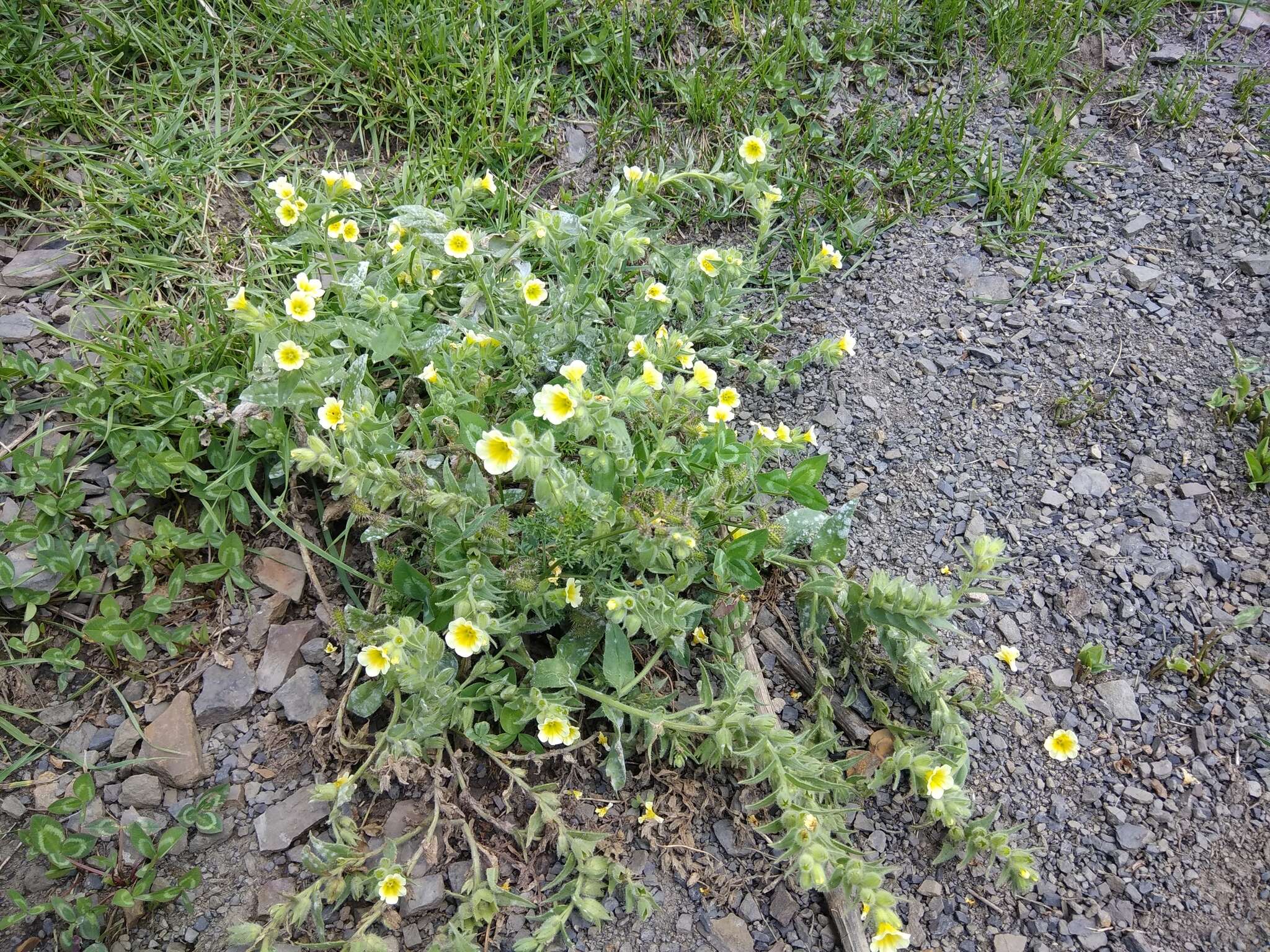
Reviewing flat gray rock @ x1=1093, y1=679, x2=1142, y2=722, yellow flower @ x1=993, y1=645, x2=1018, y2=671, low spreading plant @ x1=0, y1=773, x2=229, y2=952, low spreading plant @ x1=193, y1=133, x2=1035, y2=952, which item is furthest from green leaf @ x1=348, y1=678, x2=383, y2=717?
flat gray rock @ x1=1093, y1=679, x2=1142, y2=722

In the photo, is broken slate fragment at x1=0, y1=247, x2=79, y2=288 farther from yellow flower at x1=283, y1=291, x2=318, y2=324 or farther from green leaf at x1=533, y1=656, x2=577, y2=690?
green leaf at x1=533, y1=656, x2=577, y2=690

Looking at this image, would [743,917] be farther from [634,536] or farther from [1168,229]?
[1168,229]

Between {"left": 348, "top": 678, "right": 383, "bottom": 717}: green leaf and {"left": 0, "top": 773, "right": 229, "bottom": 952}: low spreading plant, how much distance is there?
0.38m

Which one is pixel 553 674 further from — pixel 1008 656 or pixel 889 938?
pixel 1008 656

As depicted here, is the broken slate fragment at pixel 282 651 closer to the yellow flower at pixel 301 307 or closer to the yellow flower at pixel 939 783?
the yellow flower at pixel 301 307

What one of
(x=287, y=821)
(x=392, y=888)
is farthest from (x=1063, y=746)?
(x=287, y=821)

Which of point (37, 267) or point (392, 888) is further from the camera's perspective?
point (37, 267)

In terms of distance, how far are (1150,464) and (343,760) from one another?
263cm

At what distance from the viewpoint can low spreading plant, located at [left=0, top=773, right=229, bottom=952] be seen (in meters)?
2.00

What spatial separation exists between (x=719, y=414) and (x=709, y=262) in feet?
2.02

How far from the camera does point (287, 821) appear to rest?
2.22 metres

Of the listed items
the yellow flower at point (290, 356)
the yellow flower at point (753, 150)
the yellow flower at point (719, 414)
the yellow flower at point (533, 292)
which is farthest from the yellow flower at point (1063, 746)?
the yellow flower at point (290, 356)

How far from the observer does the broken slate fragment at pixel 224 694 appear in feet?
7.72

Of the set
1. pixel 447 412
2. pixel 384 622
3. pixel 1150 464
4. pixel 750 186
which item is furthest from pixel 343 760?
pixel 1150 464
